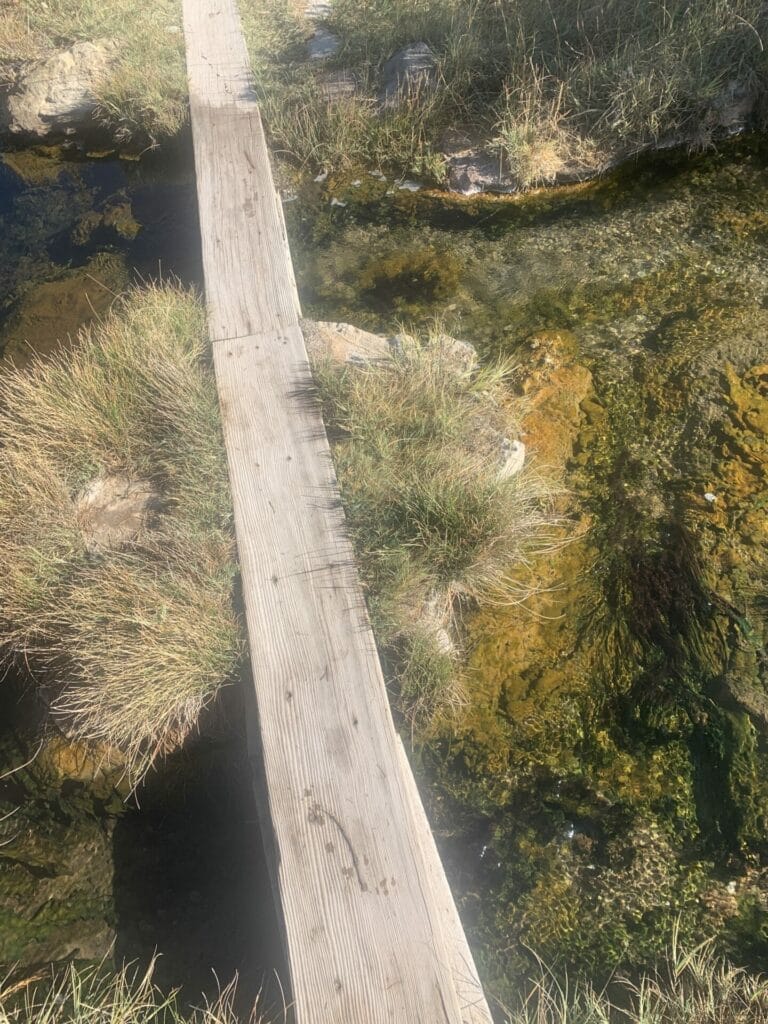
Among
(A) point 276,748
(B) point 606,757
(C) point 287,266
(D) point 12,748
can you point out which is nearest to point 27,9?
(C) point 287,266

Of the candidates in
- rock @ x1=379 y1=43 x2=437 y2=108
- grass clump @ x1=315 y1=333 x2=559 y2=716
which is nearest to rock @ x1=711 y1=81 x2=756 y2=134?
rock @ x1=379 y1=43 x2=437 y2=108

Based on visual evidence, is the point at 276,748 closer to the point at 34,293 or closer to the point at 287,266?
the point at 287,266

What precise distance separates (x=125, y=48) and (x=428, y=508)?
19.4 feet

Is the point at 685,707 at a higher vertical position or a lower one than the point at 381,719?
lower

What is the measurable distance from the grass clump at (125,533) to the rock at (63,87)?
11.7 ft

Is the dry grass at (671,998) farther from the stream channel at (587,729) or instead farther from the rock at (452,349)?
the rock at (452,349)

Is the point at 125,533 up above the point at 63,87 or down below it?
below

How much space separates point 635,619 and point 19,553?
281cm

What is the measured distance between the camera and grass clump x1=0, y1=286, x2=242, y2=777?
2748mm

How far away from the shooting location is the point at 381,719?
2396 mm

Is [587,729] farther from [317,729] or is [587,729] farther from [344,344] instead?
[344,344]

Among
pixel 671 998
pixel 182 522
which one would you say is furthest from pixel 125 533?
pixel 671 998

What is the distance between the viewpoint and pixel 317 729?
7.84ft

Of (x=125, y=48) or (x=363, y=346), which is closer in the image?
(x=363, y=346)
